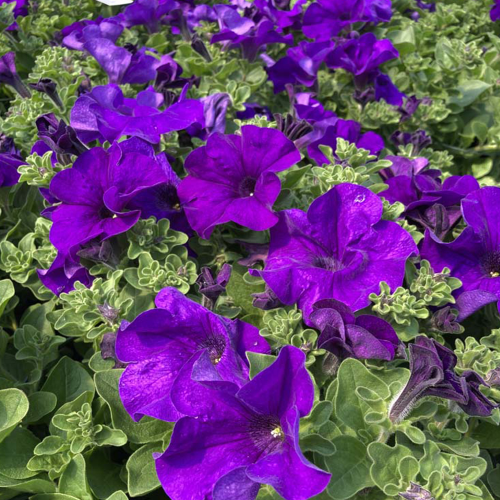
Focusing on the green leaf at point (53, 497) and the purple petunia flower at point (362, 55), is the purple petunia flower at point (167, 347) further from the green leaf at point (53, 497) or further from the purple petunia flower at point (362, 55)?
the purple petunia flower at point (362, 55)

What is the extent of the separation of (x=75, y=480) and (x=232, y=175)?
34.2 inches

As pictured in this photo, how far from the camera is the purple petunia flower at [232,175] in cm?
149

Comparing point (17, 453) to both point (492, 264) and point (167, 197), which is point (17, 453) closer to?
point (167, 197)

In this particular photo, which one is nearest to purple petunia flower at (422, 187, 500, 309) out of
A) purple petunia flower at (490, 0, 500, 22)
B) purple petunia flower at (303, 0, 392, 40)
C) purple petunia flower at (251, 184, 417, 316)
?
purple petunia flower at (251, 184, 417, 316)

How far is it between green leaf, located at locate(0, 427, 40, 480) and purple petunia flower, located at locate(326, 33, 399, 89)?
180 centimetres

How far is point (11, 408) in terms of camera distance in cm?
131

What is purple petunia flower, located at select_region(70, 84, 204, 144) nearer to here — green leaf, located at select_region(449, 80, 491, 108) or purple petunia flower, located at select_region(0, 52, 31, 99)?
purple petunia flower, located at select_region(0, 52, 31, 99)

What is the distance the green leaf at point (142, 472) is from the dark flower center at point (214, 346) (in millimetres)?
254

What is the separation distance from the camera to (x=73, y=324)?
4.84ft

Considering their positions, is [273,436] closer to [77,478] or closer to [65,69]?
[77,478]

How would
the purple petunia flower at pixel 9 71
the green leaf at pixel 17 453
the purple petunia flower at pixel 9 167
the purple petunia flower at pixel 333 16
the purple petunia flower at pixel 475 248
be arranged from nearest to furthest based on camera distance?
the green leaf at pixel 17 453 < the purple petunia flower at pixel 475 248 < the purple petunia flower at pixel 9 167 < the purple petunia flower at pixel 9 71 < the purple petunia flower at pixel 333 16

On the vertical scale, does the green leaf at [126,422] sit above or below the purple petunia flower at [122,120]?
below

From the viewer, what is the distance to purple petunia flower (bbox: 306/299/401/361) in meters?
1.23

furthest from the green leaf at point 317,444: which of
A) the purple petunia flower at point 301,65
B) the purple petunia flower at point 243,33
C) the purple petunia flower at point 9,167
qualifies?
the purple petunia flower at point 243,33
